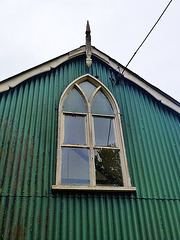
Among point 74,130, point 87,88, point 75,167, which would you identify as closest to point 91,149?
point 75,167

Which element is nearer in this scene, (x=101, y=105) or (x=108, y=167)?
(x=108, y=167)

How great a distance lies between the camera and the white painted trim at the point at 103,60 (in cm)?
546

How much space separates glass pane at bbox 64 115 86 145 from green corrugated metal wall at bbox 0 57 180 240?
0.32m

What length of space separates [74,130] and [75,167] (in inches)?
37.5

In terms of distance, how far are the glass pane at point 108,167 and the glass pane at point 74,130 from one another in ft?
1.64

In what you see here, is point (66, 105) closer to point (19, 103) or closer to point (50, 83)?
point (50, 83)

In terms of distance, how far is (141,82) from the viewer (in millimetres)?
6211

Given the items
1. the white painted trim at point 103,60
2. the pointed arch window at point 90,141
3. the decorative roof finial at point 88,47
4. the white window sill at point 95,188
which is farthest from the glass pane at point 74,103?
the white window sill at point 95,188

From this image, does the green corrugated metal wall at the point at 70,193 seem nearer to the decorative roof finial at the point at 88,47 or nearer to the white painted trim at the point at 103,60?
the white painted trim at the point at 103,60

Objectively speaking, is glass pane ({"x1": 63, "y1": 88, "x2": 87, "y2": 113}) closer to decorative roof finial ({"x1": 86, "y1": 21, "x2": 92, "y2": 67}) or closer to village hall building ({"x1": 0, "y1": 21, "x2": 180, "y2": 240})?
village hall building ({"x1": 0, "y1": 21, "x2": 180, "y2": 240})

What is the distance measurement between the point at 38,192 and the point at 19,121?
1.73 m

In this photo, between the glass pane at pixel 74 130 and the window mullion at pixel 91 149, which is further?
the glass pane at pixel 74 130

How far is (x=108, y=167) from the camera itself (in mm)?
4699

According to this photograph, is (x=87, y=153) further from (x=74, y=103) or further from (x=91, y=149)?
(x=74, y=103)
